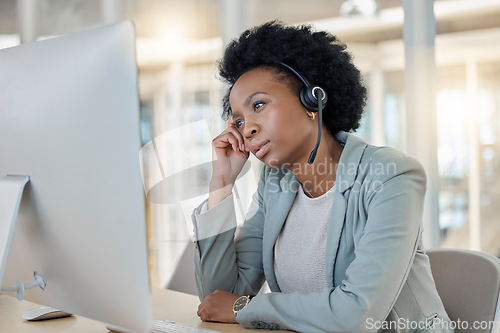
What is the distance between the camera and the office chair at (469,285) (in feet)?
4.25

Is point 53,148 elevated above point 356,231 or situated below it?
above

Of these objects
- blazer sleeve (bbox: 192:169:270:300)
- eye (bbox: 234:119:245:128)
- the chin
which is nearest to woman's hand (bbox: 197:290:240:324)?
blazer sleeve (bbox: 192:169:270:300)

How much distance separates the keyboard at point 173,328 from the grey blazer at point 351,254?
10 cm

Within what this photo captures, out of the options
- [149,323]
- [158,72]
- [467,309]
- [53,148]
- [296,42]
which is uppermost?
[158,72]

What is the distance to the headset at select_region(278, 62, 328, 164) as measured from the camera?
4.53 ft

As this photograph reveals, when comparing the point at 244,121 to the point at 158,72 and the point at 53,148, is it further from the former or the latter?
the point at 158,72

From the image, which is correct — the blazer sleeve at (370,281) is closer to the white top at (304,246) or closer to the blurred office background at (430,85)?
the white top at (304,246)

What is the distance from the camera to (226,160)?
5.00 ft

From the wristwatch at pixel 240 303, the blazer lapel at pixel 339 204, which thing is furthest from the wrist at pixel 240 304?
the blazer lapel at pixel 339 204

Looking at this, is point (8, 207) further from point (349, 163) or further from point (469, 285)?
point (469, 285)

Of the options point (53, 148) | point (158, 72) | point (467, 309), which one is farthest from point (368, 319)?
point (158, 72)

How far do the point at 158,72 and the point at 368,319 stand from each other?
267 cm

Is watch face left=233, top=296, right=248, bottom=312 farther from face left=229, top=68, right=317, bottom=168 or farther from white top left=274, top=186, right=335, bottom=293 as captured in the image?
face left=229, top=68, right=317, bottom=168

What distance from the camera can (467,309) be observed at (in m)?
1.35
